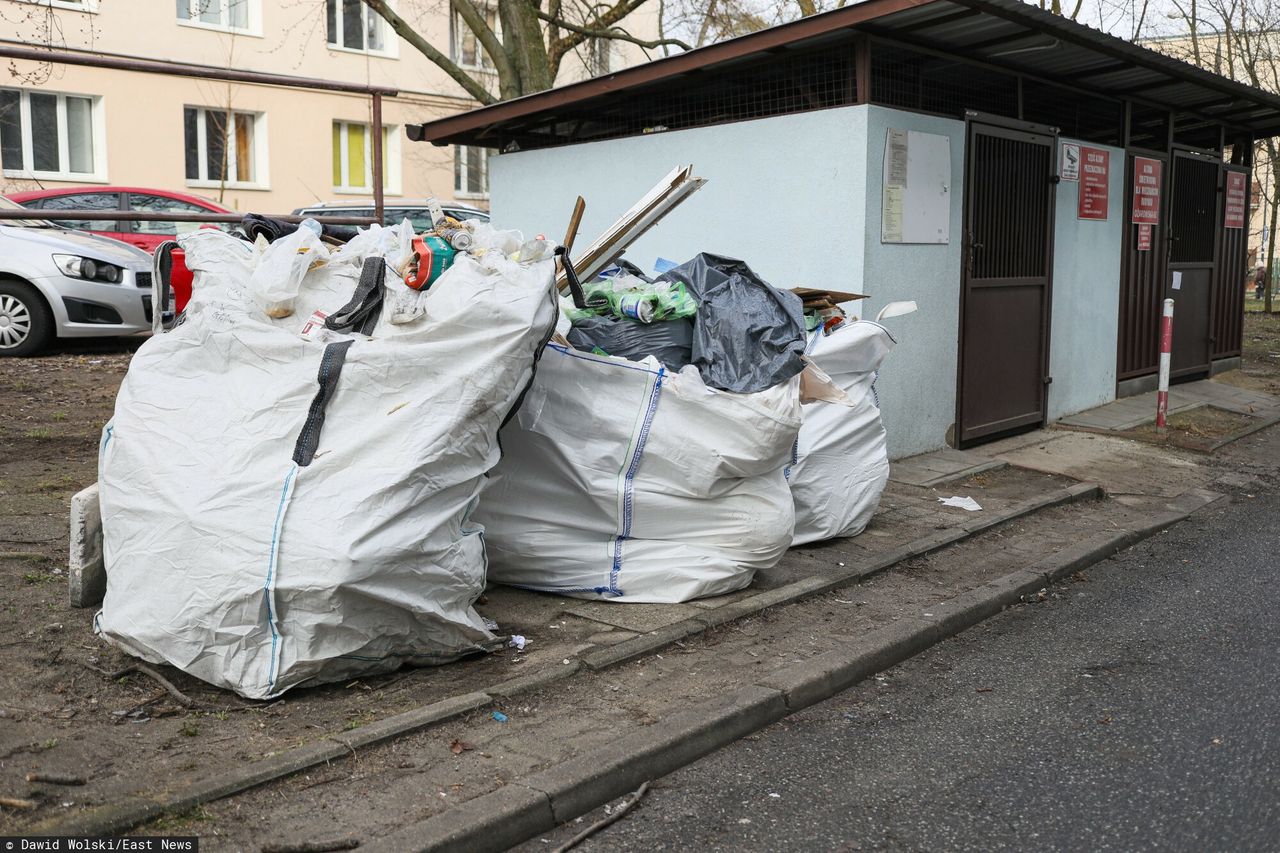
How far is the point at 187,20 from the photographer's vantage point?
2264 cm

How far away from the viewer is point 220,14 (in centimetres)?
2303

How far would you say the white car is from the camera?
9.48 meters

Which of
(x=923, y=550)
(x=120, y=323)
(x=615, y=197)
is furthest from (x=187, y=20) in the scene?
(x=923, y=550)

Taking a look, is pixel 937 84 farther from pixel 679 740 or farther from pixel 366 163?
pixel 366 163

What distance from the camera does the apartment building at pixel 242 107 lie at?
69.4 ft

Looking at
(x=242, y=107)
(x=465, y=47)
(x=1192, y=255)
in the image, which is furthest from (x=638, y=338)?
(x=465, y=47)

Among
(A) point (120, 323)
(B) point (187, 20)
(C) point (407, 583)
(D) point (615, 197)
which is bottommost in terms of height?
(C) point (407, 583)

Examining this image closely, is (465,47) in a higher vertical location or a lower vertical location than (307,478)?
higher

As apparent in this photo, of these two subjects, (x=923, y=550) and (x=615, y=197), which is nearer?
(x=923, y=550)

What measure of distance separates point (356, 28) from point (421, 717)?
2431cm

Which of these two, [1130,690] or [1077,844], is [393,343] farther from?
[1130,690]

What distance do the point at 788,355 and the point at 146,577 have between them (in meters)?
2.66

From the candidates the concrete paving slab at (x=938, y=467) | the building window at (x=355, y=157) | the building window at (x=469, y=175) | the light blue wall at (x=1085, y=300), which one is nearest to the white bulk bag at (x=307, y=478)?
the concrete paving slab at (x=938, y=467)

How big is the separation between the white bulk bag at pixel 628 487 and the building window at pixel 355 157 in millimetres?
20965
